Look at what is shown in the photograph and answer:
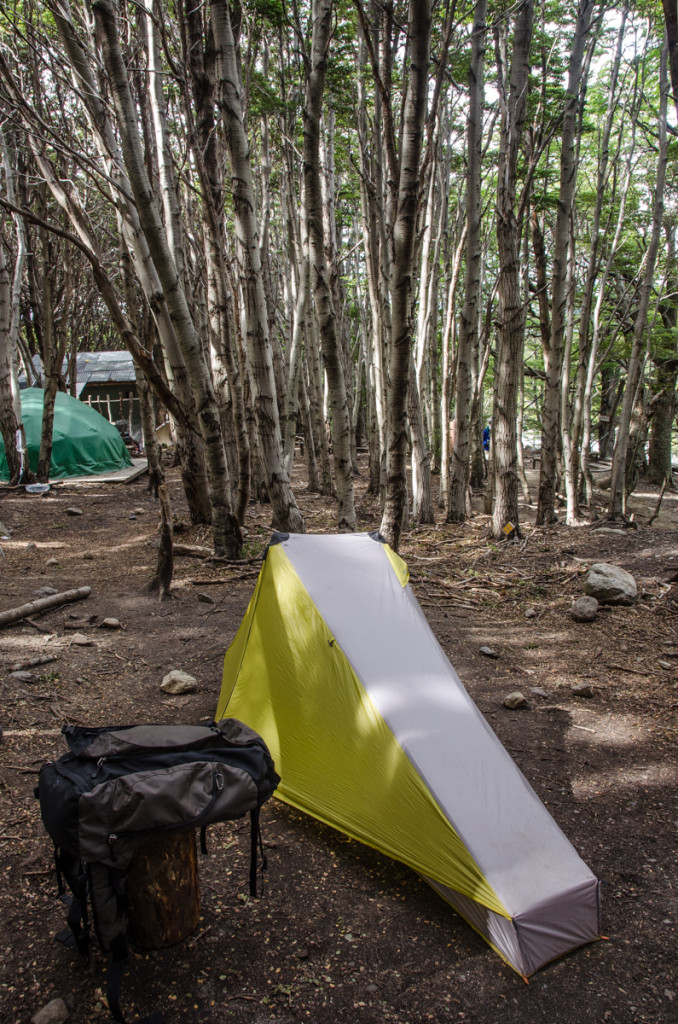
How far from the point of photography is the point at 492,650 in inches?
229

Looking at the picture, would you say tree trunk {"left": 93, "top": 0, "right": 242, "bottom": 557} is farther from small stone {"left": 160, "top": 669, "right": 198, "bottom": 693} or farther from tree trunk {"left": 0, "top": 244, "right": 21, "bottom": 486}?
tree trunk {"left": 0, "top": 244, "right": 21, "bottom": 486}

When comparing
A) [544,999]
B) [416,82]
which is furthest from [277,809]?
[416,82]

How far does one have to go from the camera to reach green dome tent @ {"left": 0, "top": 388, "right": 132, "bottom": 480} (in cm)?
1628

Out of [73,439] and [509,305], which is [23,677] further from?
[73,439]

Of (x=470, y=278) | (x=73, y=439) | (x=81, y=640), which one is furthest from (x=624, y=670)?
(x=73, y=439)

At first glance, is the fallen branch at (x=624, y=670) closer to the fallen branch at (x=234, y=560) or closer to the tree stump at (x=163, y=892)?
the tree stump at (x=163, y=892)

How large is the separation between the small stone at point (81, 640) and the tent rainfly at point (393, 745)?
5.72 feet

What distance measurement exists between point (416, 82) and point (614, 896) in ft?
20.0

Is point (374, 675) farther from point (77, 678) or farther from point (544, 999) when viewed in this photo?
point (77, 678)

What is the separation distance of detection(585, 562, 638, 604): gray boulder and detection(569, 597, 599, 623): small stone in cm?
29

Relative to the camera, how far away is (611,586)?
6.84 meters

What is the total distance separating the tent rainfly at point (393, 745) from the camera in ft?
8.74

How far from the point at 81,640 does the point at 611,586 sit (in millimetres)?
5182

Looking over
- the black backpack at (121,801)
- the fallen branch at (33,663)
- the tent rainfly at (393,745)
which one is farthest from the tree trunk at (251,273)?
the black backpack at (121,801)
